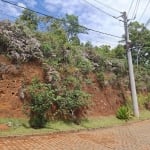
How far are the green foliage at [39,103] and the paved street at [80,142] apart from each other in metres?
1.41

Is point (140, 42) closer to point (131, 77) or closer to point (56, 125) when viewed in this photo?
point (131, 77)

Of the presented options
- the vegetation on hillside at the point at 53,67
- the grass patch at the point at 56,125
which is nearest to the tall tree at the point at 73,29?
the vegetation on hillside at the point at 53,67

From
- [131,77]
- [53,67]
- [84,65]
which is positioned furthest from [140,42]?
[53,67]

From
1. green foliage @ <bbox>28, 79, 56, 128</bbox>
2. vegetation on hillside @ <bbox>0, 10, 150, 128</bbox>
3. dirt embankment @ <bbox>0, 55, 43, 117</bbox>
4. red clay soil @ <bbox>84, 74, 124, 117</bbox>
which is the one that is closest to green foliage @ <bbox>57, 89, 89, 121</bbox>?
vegetation on hillside @ <bbox>0, 10, 150, 128</bbox>

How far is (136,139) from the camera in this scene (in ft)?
42.3

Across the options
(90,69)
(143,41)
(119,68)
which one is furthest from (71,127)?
(143,41)

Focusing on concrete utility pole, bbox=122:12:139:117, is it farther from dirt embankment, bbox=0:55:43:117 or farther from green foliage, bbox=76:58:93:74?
dirt embankment, bbox=0:55:43:117

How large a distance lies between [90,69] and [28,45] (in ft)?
18.6

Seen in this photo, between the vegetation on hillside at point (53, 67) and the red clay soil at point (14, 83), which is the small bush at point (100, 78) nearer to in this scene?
the vegetation on hillside at point (53, 67)

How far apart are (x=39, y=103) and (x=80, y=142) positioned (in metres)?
3.14

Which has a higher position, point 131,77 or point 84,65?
point 84,65

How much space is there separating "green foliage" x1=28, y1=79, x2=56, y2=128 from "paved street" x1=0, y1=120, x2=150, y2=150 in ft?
4.63

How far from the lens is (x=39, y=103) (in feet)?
45.8

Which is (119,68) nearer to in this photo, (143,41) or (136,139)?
(136,139)
